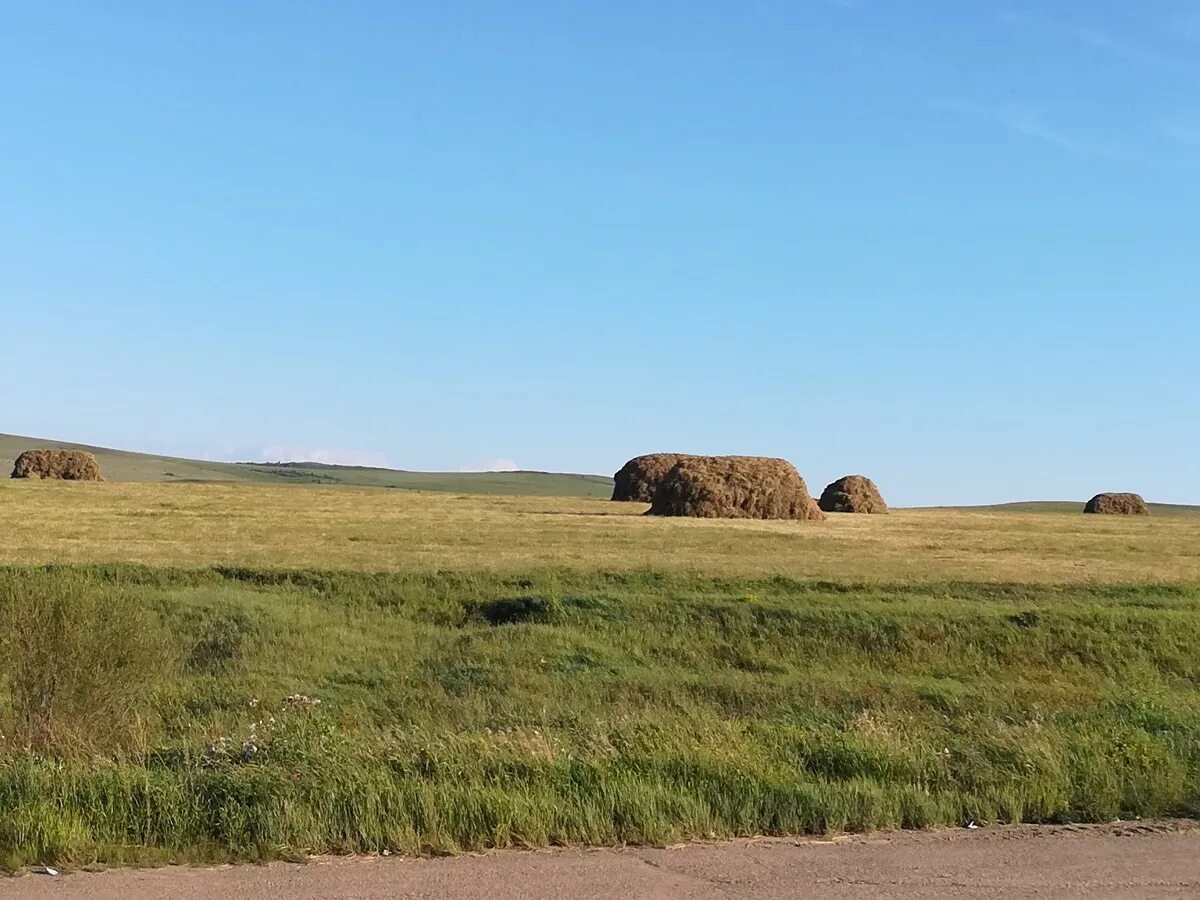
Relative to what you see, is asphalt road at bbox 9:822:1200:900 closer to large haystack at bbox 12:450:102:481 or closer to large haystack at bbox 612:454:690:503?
large haystack at bbox 612:454:690:503

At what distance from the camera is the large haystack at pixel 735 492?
53.2 metres

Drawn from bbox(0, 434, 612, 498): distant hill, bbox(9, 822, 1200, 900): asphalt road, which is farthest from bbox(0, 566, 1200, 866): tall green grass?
bbox(0, 434, 612, 498): distant hill

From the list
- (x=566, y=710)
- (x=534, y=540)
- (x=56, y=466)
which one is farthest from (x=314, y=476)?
(x=566, y=710)

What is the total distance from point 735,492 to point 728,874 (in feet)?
153

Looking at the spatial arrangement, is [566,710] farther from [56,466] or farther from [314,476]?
[314,476]

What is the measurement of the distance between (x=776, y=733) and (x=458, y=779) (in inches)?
148

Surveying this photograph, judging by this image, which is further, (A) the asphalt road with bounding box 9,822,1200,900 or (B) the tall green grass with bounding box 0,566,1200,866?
(B) the tall green grass with bounding box 0,566,1200,866

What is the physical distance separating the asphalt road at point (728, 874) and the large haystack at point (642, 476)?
212ft

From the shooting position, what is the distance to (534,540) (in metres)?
38.3

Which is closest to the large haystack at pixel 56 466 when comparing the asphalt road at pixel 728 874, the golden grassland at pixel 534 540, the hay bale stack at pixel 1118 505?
the golden grassland at pixel 534 540

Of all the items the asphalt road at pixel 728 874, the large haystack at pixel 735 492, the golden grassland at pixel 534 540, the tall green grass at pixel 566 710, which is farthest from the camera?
the large haystack at pixel 735 492

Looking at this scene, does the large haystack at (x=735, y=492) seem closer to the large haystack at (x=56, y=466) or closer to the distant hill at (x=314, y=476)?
the large haystack at (x=56, y=466)

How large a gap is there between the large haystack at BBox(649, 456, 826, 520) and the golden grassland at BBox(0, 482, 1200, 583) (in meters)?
2.21

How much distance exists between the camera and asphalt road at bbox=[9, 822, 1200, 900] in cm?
684
